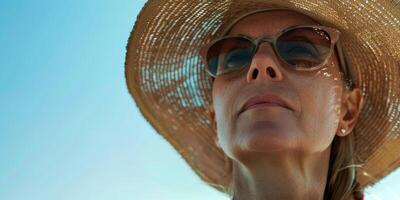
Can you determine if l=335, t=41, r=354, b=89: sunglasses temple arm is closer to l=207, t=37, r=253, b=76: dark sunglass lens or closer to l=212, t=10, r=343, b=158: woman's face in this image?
l=212, t=10, r=343, b=158: woman's face

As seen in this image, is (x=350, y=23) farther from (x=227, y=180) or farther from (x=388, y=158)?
(x=227, y=180)

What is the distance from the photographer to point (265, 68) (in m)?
2.77

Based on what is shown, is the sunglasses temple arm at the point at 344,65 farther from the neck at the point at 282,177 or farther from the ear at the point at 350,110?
the neck at the point at 282,177

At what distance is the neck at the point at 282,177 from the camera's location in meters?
2.77

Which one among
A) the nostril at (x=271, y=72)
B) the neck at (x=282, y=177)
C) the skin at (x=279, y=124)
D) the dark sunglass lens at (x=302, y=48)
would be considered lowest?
the neck at (x=282, y=177)

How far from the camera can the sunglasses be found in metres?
2.80

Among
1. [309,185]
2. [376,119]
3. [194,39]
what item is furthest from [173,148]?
[376,119]

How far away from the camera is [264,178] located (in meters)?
2.84

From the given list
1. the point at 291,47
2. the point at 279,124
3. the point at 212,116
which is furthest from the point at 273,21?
the point at 212,116

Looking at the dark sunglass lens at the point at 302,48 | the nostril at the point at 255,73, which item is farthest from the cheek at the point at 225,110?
the dark sunglass lens at the point at 302,48

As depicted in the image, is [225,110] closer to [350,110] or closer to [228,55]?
[228,55]

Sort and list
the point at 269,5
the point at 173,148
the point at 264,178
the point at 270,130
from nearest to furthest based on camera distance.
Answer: the point at 270,130 < the point at 264,178 < the point at 269,5 < the point at 173,148

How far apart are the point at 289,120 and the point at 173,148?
3.16ft

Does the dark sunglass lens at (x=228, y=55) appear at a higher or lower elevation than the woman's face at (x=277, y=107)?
higher
